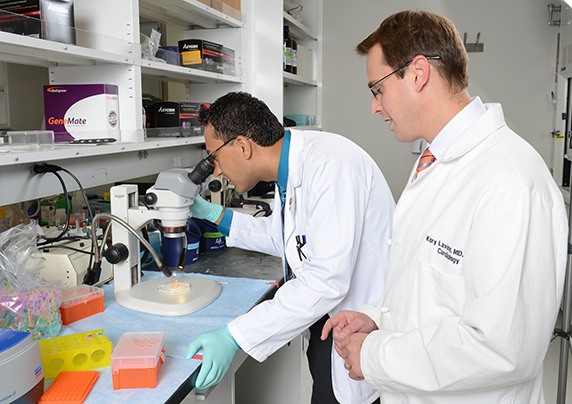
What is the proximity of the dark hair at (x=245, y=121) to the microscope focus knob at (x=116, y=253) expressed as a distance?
0.49m

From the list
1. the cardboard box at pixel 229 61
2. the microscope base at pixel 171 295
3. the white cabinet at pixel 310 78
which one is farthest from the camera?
the white cabinet at pixel 310 78

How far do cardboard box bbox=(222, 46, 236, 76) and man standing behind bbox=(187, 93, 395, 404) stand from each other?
1111 millimetres

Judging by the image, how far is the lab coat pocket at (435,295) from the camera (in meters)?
0.86

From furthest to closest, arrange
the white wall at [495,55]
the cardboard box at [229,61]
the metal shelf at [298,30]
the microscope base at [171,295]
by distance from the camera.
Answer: the white wall at [495,55]
the metal shelf at [298,30]
the cardboard box at [229,61]
the microscope base at [171,295]

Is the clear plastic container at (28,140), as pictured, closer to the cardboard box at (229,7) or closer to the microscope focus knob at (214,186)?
the microscope focus knob at (214,186)

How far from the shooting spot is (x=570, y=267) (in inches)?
73.5

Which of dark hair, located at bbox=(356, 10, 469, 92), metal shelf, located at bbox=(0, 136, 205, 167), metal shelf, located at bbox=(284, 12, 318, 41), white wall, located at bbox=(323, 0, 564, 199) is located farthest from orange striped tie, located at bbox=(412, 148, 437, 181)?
white wall, located at bbox=(323, 0, 564, 199)

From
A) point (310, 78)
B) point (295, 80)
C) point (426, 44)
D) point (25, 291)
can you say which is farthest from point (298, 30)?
point (25, 291)

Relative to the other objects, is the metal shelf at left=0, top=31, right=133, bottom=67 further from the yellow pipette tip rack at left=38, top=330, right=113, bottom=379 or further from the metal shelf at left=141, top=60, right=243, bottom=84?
the yellow pipette tip rack at left=38, top=330, right=113, bottom=379

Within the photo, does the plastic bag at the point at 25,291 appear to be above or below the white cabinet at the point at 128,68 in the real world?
below

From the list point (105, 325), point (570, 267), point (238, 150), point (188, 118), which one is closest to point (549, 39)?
point (570, 267)

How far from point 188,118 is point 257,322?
1.32 meters

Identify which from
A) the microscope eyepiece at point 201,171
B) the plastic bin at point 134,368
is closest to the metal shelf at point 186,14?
the microscope eyepiece at point 201,171

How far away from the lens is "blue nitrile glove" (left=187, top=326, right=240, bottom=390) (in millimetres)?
1099
